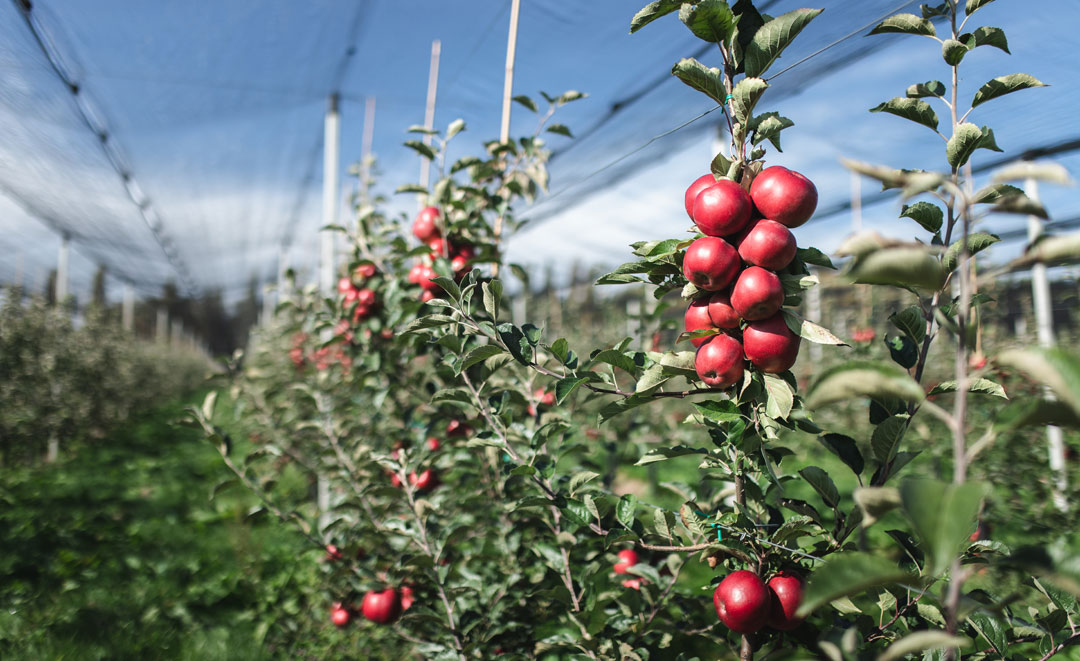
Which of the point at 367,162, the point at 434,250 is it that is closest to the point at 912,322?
the point at 434,250

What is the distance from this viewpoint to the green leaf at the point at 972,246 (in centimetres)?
87

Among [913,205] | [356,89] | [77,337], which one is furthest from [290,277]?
[77,337]

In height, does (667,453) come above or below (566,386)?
Answer: below

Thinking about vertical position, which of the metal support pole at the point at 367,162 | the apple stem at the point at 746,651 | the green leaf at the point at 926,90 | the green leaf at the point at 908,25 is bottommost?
the apple stem at the point at 746,651

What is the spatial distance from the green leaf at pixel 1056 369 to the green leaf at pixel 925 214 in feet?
1.53

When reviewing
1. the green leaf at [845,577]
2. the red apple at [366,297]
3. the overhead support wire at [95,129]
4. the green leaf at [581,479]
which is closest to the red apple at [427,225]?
the red apple at [366,297]

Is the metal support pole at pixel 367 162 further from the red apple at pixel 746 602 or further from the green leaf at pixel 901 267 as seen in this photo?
the green leaf at pixel 901 267

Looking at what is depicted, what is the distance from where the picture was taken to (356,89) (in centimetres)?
514

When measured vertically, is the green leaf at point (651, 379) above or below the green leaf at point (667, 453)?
above

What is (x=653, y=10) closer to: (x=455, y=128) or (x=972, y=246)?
(x=972, y=246)

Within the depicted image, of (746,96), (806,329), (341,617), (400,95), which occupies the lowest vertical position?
(341,617)

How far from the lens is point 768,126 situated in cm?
93

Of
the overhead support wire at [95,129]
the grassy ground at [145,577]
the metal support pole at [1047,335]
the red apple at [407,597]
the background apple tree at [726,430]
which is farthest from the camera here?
the metal support pole at [1047,335]

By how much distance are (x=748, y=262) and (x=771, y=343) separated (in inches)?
5.0
